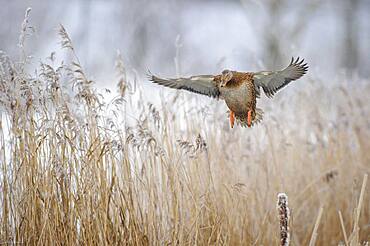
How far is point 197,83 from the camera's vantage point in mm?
1399

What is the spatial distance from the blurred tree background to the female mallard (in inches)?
143

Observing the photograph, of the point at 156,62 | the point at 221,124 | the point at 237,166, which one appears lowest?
the point at 237,166

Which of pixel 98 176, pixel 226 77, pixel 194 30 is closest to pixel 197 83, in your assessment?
pixel 226 77

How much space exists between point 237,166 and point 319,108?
1098 millimetres

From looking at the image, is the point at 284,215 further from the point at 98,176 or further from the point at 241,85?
the point at 98,176

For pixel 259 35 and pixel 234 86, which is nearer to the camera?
pixel 234 86

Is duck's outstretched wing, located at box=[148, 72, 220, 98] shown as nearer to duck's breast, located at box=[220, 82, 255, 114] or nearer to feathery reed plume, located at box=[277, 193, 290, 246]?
duck's breast, located at box=[220, 82, 255, 114]

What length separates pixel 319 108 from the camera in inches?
149

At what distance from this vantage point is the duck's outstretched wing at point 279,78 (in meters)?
1.35

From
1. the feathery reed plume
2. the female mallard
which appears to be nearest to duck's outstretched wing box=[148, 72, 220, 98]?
the female mallard

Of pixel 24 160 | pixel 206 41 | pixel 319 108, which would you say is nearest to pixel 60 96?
pixel 24 160

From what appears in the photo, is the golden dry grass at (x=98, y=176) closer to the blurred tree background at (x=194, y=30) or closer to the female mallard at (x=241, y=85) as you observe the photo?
the female mallard at (x=241, y=85)

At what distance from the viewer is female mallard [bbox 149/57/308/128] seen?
4.18 ft

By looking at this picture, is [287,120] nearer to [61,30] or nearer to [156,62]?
[61,30]
